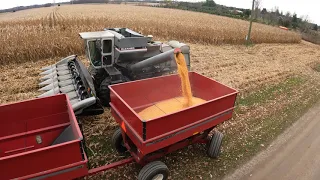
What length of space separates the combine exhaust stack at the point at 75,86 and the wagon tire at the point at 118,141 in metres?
0.78

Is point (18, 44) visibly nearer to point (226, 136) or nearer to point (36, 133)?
point (36, 133)

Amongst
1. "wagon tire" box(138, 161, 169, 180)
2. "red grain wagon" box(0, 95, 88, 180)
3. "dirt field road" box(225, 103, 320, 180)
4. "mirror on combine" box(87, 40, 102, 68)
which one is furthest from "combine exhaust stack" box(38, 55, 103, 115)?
"dirt field road" box(225, 103, 320, 180)

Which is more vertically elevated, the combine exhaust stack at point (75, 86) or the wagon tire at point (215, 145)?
the combine exhaust stack at point (75, 86)

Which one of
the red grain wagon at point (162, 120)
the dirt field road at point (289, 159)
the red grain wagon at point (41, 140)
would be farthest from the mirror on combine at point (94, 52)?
the dirt field road at point (289, 159)

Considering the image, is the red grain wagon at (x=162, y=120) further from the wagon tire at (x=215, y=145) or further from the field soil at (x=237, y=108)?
the field soil at (x=237, y=108)

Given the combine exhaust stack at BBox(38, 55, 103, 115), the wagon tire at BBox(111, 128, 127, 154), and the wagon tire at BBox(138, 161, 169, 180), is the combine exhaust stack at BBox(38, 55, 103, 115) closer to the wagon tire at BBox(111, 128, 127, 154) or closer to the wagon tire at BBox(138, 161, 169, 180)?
the wagon tire at BBox(111, 128, 127, 154)

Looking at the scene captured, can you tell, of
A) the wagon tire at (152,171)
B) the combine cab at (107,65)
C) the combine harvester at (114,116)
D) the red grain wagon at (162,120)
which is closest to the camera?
the combine harvester at (114,116)

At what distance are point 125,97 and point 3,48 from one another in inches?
301

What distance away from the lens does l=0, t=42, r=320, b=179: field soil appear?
177 inches

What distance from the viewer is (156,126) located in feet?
10.8

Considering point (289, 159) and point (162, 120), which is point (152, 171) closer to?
point (162, 120)

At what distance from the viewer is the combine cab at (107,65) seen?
229 inches

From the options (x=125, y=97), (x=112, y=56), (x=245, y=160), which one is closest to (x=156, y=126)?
(x=125, y=97)

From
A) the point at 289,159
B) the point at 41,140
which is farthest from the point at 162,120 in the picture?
the point at 289,159
